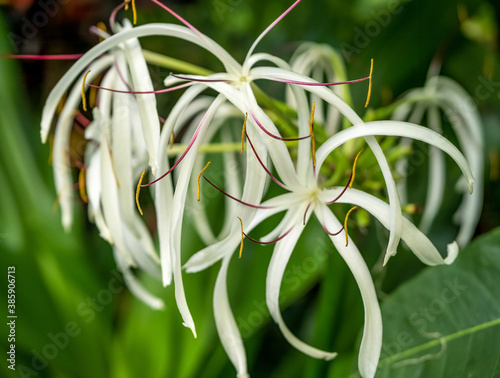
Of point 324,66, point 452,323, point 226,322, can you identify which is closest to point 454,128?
point 324,66

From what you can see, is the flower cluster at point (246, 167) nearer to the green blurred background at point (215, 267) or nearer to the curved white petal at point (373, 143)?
the curved white petal at point (373, 143)

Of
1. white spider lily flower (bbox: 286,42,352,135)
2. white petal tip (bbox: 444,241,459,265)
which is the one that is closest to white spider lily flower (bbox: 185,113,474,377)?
white petal tip (bbox: 444,241,459,265)

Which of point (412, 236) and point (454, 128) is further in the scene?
point (454, 128)

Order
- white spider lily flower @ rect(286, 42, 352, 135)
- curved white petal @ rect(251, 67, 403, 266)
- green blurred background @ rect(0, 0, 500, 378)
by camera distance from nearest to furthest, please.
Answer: curved white petal @ rect(251, 67, 403, 266)
white spider lily flower @ rect(286, 42, 352, 135)
green blurred background @ rect(0, 0, 500, 378)

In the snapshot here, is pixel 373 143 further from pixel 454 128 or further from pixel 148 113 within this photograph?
pixel 454 128

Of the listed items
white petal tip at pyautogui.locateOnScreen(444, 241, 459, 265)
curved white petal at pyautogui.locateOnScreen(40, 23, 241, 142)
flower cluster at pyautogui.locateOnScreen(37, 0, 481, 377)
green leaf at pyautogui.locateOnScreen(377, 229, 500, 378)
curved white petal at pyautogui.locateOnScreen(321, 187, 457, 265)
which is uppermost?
curved white petal at pyautogui.locateOnScreen(40, 23, 241, 142)

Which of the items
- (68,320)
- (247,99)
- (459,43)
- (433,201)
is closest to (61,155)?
(247,99)

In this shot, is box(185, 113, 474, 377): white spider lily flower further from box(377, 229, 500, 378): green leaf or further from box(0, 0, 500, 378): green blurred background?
box(0, 0, 500, 378): green blurred background
